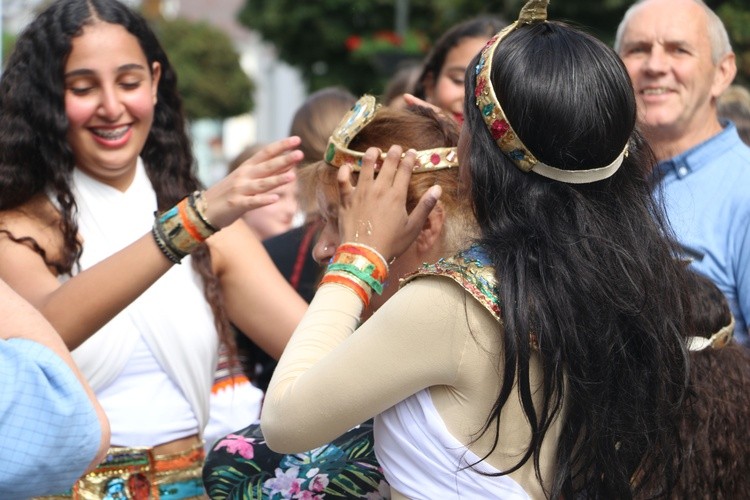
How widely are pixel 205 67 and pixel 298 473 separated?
24.8 m

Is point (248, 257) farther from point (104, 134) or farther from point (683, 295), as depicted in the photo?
point (683, 295)

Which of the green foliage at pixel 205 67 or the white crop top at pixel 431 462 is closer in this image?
the white crop top at pixel 431 462

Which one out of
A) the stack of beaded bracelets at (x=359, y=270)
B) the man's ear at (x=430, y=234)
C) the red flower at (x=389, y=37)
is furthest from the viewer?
the red flower at (x=389, y=37)

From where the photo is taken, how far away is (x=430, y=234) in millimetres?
2334

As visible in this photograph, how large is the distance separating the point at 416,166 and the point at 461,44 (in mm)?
2438

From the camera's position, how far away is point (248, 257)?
10.4ft

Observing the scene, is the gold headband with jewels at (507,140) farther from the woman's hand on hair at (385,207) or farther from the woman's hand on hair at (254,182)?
the woman's hand on hair at (254,182)

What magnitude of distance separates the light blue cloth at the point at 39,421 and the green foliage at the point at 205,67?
78.8 ft

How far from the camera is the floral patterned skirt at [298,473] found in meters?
2.22

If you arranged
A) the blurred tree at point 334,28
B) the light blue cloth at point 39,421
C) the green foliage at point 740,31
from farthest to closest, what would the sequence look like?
the blurred tree at point 334,28, the green foliage at point 740,31, the light blue cloth at point 39,421

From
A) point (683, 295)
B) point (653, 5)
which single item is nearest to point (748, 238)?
point (653, 5)

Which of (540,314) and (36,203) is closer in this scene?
(540,314)

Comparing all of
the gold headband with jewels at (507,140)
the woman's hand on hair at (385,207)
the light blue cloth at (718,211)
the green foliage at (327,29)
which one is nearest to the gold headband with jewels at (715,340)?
the gold headband with jewels at (507,140)

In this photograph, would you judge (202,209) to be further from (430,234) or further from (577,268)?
(577,268)
